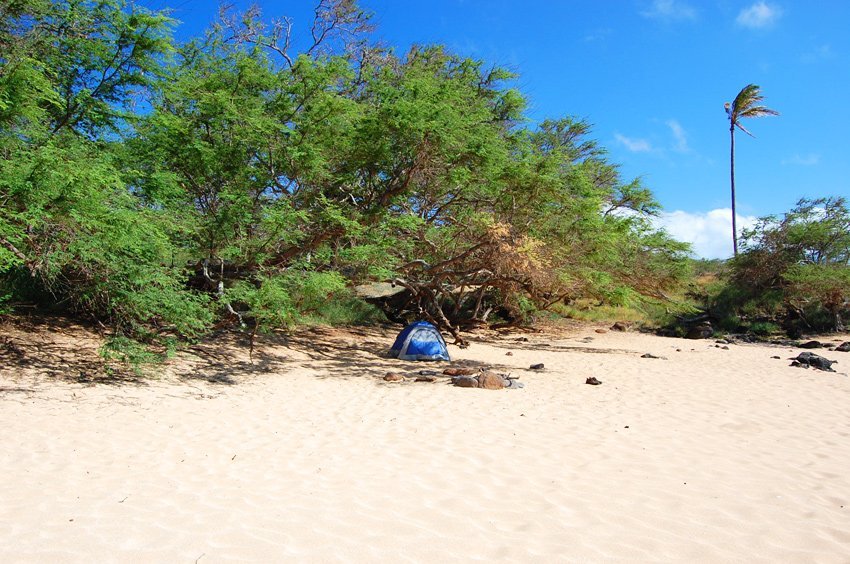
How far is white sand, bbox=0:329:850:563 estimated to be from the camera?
322cm

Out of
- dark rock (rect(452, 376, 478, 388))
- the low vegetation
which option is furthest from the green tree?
dark rock (rect(452, 376, 478, 388))

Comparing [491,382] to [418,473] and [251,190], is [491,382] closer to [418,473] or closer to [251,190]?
[418,473]

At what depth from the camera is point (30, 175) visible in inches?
251

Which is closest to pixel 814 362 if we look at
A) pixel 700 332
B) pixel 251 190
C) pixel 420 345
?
pixel 700 332

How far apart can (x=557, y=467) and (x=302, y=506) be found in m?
2.35

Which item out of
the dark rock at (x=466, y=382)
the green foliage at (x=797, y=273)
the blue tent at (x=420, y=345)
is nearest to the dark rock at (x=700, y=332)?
the green foliage at (x=797, y=273)

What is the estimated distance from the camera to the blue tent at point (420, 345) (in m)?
12.5

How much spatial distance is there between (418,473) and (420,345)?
26.0 feet

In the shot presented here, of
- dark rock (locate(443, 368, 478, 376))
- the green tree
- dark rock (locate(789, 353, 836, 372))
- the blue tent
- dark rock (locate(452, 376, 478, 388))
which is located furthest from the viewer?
the green tree

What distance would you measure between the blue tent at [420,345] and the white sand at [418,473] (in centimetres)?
312

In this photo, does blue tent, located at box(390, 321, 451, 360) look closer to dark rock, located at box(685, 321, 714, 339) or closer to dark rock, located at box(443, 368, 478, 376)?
dark rock, located at box(443, 368, 478, 376)

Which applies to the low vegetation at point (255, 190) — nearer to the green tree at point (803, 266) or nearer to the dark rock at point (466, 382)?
the dark rock at point (466, 382)

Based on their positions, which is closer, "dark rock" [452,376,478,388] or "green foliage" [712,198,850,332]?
"dark rock" [452,376,478,388]

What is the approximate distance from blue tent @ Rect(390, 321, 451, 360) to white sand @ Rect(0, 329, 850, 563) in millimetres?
3120
